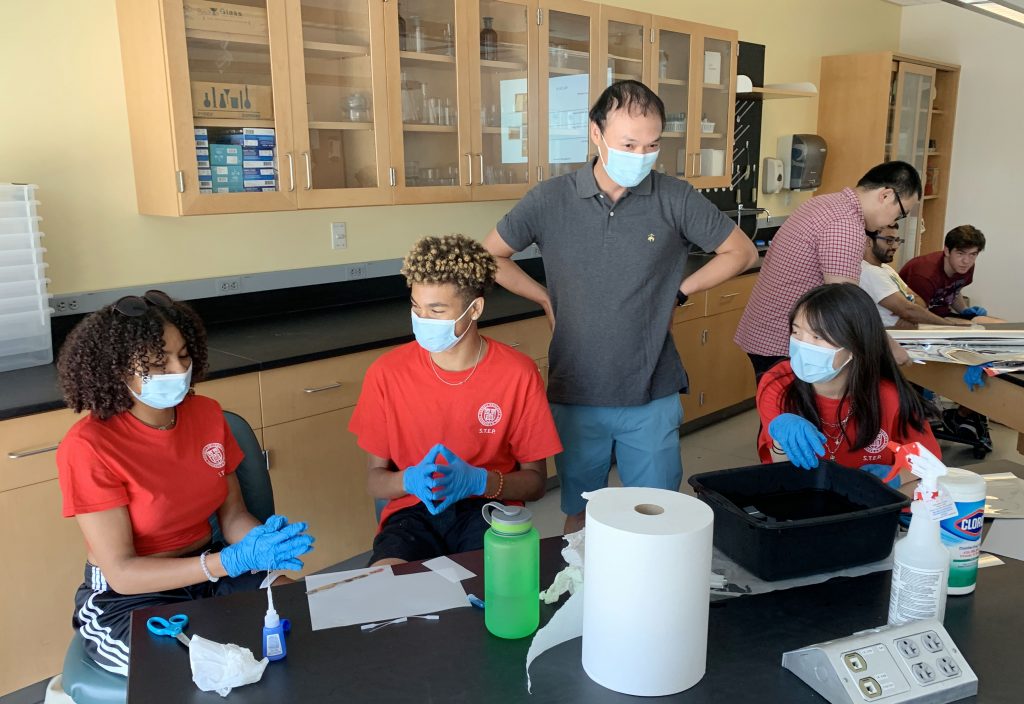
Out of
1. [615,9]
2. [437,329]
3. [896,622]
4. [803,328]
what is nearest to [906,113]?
[615,9]

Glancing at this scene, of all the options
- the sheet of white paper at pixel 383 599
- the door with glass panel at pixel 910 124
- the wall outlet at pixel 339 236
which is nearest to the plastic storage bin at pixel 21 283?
the wall outlet at pixel 339 236

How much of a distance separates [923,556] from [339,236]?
2.54 metres

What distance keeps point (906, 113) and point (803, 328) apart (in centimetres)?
511

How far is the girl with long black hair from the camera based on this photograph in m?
1.77

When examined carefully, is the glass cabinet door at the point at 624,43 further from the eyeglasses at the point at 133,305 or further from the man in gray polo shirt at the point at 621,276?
the eyeglasses at the point at 133,305

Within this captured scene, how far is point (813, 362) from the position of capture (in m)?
1.79

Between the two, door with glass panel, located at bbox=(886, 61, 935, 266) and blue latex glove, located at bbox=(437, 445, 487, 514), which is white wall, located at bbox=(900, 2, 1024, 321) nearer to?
door with glass panel, located at bbox=(886, 61, 935, 266)

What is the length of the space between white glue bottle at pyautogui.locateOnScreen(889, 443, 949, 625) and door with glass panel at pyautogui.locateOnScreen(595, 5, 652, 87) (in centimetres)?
284

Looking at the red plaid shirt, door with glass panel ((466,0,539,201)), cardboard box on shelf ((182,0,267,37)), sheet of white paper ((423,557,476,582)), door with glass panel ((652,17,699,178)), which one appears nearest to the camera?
sheet of white paper ((423,557,476,582))

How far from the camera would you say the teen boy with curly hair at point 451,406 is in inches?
69.5

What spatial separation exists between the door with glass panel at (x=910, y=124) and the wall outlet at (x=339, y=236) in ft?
14.4

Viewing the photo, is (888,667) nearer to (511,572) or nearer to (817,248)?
(511,572)

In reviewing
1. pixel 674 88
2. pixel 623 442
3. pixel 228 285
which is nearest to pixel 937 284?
pixel 674 88

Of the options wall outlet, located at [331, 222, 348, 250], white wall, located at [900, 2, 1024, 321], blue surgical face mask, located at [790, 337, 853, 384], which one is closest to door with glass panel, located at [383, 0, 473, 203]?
wall outlet, located at [331, 222, 348, 250]
